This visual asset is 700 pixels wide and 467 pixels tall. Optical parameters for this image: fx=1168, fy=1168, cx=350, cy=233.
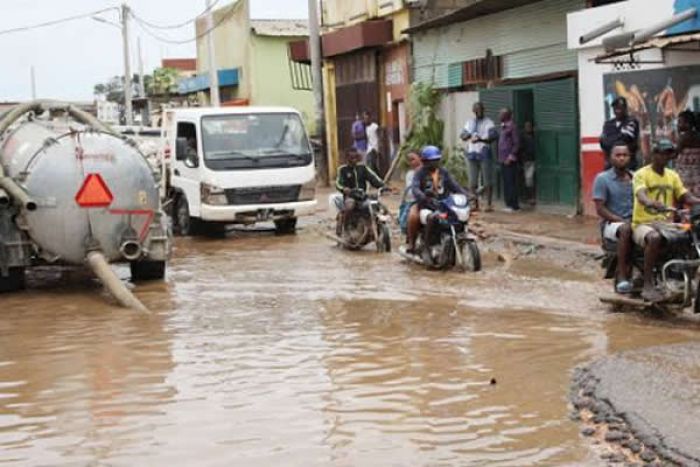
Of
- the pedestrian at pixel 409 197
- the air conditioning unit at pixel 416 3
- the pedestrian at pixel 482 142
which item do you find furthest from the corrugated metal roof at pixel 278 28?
the pedestrian at pixel 409 197

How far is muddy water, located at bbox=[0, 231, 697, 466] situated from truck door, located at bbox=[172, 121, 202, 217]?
528 centimetres

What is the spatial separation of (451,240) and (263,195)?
19.0 feet

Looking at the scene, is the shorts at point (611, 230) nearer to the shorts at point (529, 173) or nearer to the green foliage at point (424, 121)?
the shorts at point (529, 173)

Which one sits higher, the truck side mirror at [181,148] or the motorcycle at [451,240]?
the truck side mirror at [181,148]

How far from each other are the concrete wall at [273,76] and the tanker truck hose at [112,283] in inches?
1193

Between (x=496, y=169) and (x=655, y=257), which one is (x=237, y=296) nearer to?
(x=655, y=257)

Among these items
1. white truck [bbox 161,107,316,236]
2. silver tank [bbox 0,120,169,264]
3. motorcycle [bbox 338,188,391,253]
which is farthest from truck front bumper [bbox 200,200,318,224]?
silver tank [bbox 0,120,169,264]

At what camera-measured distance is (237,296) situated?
39.4 ft

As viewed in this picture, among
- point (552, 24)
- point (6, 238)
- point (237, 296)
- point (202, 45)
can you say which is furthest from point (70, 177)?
point (202, 45)

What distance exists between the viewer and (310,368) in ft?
26.8

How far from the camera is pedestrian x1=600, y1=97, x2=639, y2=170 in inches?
559

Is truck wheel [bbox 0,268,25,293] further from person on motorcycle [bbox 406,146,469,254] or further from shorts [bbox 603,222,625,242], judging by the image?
shorts [bbox 603,222,625,242]

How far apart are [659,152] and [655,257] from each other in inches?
34.0

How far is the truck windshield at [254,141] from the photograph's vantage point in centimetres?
1842
